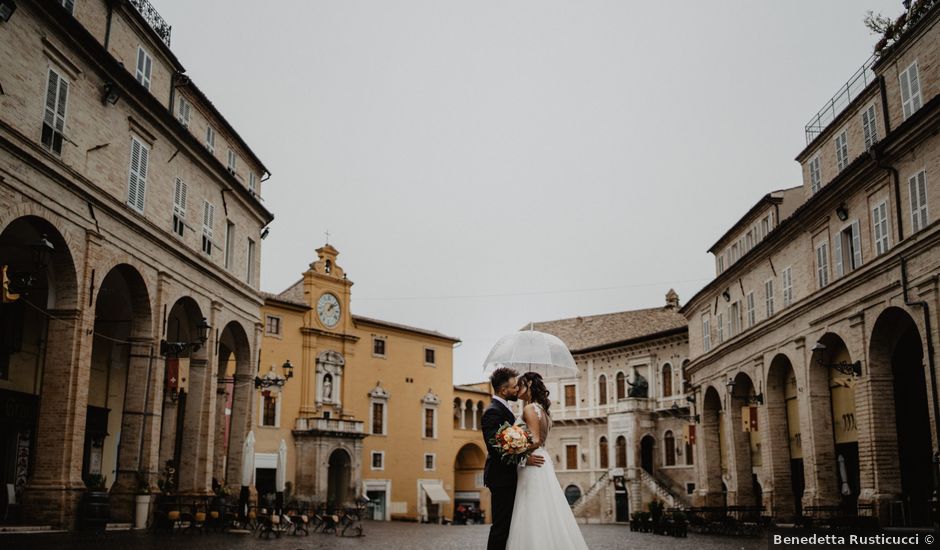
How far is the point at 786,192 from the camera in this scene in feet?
110

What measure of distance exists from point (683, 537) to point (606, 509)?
86.8ft

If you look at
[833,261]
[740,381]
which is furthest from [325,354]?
[833,261]

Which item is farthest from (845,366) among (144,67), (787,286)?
(144,67)

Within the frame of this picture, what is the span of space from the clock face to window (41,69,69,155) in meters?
34.3

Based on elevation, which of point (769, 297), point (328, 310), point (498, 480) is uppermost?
point (328, 310)

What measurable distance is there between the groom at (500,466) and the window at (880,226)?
1779 cm

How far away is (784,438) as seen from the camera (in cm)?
3142

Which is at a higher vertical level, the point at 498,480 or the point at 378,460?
the point at 498,480

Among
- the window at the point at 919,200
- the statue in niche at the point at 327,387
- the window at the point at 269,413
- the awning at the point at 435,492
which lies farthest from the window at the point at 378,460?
the window at the point at 919,200

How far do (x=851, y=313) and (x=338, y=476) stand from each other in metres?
34.8

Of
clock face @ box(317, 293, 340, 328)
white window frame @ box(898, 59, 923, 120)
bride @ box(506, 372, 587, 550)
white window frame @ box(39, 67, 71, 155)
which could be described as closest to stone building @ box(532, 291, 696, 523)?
clock face @ box(317, 293, 340, 328)

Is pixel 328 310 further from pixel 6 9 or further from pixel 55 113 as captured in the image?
pixel 6 9

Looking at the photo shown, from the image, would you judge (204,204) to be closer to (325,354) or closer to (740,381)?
(740,381)

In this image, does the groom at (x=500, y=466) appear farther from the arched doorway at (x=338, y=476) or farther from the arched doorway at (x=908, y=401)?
the arched doorway at (x=338, y=476)
